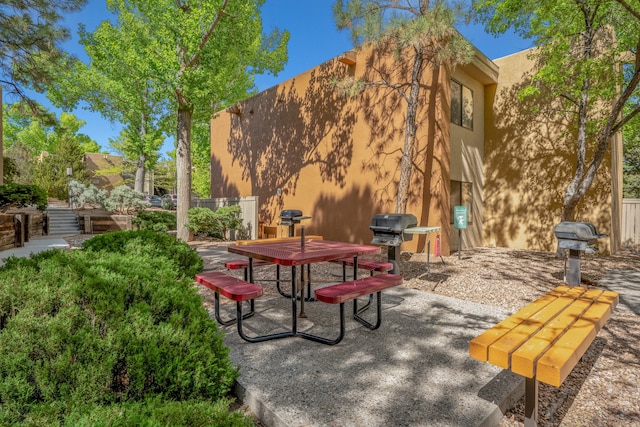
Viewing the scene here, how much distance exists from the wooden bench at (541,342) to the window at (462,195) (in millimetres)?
6514

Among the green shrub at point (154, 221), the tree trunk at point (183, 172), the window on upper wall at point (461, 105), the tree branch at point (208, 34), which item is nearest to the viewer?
the window on upper wall at point (461, 105)

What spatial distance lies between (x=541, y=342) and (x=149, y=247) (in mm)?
4070

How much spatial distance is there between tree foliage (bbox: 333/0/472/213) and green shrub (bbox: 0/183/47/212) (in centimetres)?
1247

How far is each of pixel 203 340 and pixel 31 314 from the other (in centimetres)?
93

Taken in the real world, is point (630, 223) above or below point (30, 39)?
below

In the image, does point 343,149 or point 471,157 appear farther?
point 343,149

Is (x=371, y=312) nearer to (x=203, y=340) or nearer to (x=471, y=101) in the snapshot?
(x=203, y=340)

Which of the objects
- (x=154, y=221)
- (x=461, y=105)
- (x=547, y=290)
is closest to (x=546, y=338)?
(x=547, y=290)

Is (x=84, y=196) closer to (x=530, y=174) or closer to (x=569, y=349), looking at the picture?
(x=530, y=174)

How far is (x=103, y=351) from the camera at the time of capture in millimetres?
1804

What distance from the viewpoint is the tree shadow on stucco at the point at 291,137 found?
10391mm

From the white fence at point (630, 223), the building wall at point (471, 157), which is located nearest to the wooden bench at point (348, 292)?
the building wall at point (471, 157)

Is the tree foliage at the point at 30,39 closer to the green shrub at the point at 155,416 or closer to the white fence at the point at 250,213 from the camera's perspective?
the white fence at the point at 250,213

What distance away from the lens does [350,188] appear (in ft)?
32.9
